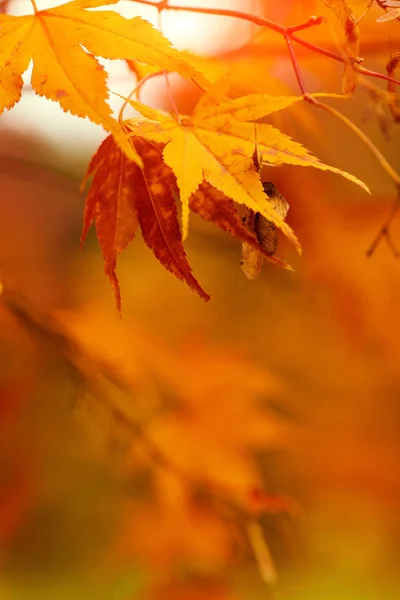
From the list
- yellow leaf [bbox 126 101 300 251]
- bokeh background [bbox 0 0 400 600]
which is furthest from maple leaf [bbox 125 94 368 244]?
bokeh background [bbox 0 0 400 600]

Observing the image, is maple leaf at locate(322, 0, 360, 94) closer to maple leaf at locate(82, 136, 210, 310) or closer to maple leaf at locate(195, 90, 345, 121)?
maple leaf at locate(195, 90, 345, 121)

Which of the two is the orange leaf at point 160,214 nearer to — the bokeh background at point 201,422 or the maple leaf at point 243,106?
the maple leaf at point 243,106

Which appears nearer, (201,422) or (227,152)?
(227,152)

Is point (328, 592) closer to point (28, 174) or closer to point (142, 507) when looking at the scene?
point (142, 507)

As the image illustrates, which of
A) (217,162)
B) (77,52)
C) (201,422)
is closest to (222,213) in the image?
(217,162)

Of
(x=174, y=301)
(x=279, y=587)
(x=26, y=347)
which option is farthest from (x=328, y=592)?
(x=26, y=347)

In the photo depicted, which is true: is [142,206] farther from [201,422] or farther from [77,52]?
[201,422]

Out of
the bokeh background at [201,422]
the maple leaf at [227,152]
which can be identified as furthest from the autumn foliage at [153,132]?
the bokeh background at [201,422]
